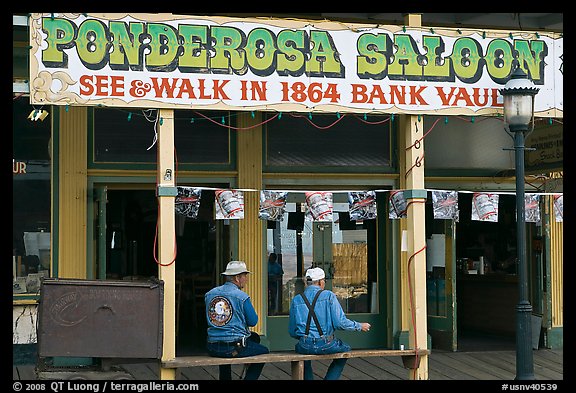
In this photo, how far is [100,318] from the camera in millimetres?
9133

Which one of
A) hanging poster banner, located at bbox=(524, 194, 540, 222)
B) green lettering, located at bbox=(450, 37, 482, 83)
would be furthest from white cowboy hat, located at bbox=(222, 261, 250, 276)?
hanging poster banner, located at bbox=(524, 194, 540, 222)

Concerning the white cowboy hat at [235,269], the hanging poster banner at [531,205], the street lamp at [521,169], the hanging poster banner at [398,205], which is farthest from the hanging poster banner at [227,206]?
the hanging poster banner at [531,205]

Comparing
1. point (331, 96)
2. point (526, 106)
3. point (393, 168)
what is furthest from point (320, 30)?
point (393, 168)

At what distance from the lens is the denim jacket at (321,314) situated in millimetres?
9492

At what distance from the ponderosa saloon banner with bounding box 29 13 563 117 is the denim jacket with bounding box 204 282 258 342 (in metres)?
2.02

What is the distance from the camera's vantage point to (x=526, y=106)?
9.84 meters

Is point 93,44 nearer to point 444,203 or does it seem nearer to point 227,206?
point 227,206

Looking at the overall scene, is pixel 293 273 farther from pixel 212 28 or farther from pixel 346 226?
pixel 212 28

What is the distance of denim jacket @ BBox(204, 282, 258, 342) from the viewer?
9461 mm

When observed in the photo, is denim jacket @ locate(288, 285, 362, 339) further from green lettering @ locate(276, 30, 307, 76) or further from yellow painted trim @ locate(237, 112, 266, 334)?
yellow painted trim @ locate(237, 112, 266, 334)

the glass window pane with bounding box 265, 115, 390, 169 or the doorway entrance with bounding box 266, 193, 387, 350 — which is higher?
the glass window pane with bounding box 265, 115, 390, 169

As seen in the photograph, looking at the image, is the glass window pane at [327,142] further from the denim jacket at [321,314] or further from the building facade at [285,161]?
the denim jacket at [321,314]

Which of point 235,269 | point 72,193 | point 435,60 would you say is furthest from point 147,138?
point 435,60

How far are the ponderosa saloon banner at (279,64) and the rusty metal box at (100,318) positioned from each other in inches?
75.1
